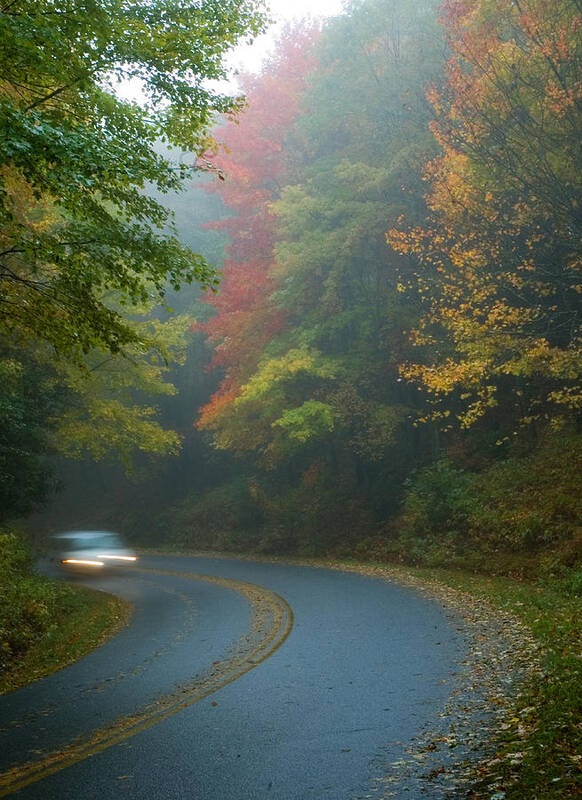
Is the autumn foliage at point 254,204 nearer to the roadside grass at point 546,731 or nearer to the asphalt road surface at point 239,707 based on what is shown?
the asphalt road surface at point 239,707

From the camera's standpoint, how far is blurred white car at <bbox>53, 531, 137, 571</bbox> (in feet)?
85.9

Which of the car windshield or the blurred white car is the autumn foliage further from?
the car windshield

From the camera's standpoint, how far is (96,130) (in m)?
7.72

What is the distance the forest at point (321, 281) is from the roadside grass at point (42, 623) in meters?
4.54

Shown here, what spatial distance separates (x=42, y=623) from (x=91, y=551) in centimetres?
2016

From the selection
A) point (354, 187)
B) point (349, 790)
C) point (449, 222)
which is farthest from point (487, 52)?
point (349, 790)

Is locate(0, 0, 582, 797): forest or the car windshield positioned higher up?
locate(0, 0, 582, 797): forest

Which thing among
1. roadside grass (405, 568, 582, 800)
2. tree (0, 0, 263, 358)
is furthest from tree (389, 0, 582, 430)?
tree (0, 0, 263, 358)

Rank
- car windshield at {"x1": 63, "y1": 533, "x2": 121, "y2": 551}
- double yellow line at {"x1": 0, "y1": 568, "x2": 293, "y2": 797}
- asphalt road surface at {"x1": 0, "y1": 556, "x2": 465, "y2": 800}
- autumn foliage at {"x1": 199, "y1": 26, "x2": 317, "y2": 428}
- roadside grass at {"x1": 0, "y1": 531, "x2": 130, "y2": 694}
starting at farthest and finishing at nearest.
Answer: car windshield at {"x1": 63, "y1": 533, "x2": 121, "y2": 551}, autumn foliage at {"x1": 199, "y1": 26, "x2": 317, "y2": 428}, roadside grass at {"x1": 0, "y1": 531, "x2": 130, "y2": 694}, double yellow line at {"x1": 0, "y1": 568, "x2": 293, "y2": 797}, asphalt road surface at {"x1": 0, "y1": 556, "x2": 465, "y2": 800}

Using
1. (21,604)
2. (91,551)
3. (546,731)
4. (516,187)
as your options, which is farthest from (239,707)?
(91,551)

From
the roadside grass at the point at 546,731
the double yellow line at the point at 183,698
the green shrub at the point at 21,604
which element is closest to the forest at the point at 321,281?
the green shrub at the point at 21,604

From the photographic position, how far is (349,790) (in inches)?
191

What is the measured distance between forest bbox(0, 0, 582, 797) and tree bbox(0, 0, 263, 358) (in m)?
0.04

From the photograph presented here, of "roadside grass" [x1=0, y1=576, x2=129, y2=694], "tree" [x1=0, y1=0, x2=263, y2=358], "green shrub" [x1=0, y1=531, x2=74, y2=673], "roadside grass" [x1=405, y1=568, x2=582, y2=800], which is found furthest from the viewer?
"green shrub" [x1=0, y1=531, x2=74, y2=673]
